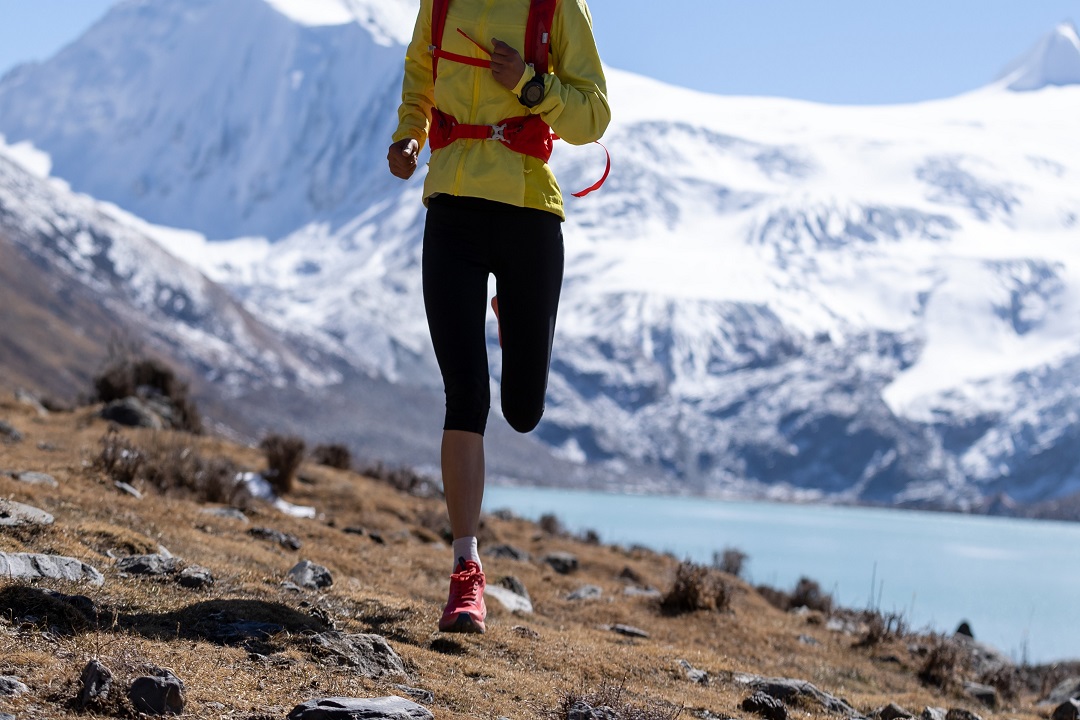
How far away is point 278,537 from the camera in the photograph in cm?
676

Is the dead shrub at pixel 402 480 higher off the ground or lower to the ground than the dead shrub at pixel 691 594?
lower

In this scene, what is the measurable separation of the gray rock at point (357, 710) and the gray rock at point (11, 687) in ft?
2.11

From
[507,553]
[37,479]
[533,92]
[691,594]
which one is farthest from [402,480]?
[533,92]

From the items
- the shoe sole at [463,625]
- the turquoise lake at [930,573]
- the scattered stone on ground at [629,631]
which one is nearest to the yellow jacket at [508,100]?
the shoe sole at [463,625]

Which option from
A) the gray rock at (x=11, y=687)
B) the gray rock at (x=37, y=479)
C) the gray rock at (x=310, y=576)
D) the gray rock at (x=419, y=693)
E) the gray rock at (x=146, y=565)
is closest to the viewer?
the gray rock at (x=11, y=687)

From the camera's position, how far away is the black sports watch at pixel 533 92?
Result: 423cm

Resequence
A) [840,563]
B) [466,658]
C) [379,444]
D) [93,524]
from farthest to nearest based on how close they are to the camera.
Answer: [379,444] → [840,563] → [93,524] → [466,658]

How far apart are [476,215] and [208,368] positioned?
188 m

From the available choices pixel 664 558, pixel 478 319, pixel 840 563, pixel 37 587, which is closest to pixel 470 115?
pixel 478 319

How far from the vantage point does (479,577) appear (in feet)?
14.6

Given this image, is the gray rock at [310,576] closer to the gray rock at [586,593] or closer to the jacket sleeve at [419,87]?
the jacket sleeve at [419,87]

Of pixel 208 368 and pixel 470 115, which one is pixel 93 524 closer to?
pixel 470 115

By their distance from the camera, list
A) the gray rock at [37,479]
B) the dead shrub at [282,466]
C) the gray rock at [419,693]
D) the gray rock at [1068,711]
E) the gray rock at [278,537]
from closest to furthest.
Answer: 1. the gray rock at [419,693]
2. the gray rock at [1068,711]
3. the gray rock at [37,479]
4. the gray rock at [278,537]
5. the dead shrub at [282,466]

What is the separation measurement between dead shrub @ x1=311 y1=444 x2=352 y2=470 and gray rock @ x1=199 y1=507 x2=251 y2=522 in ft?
25.1
